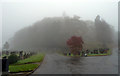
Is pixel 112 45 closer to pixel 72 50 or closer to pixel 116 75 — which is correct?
pixel 116 75

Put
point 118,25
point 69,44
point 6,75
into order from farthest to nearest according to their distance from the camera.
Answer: point 69,44 < point 6,75 < point 118,25

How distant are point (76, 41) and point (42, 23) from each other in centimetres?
870

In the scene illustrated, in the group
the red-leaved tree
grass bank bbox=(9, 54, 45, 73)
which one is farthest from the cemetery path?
the red-leaved tree

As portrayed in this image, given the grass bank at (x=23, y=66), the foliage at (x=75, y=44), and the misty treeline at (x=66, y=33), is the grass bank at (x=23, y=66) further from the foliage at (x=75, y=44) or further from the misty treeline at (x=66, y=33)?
the foliage at (x=75, y=44)

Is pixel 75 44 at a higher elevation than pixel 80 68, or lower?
higher

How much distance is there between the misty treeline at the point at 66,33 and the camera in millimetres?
8758

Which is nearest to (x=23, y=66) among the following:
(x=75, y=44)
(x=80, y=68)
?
(x=80, y=68)

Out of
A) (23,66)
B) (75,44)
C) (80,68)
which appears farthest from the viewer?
(75,44)

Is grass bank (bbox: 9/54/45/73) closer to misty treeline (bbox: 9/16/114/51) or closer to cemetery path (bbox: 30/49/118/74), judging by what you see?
cemetery path (bbox: 30/49/118/74)

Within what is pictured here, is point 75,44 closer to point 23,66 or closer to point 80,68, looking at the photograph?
point 80,68

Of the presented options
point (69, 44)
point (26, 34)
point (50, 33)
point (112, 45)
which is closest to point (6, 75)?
point (112, 45)

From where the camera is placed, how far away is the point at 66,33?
83.8 ft

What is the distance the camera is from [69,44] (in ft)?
73.8

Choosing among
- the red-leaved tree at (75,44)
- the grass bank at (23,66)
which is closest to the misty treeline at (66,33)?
the red-leaved tree at (75,44)
